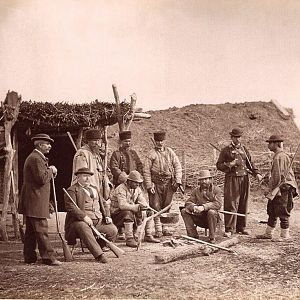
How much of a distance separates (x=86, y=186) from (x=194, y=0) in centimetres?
256

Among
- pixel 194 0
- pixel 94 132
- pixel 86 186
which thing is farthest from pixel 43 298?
pixel 194 0

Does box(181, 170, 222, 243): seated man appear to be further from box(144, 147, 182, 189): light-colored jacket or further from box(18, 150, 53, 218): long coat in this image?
box(18, 150, 53, 218): long coat

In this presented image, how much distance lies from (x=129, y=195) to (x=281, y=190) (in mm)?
2055

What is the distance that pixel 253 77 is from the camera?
6.92 meters

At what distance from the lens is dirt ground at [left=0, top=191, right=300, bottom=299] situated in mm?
4461

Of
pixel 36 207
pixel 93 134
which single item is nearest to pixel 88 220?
pixel 36 207

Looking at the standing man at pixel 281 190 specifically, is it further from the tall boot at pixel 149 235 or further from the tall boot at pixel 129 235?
the tall boot at pixel 129 235

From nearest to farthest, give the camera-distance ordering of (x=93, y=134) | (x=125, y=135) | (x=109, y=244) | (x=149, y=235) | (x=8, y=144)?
(x=109, y=244) < (x=93, y=134) < (x=149, y=235) < (x=125, y=135) < (x=8, y=144)

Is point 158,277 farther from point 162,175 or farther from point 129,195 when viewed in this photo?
point 162,175

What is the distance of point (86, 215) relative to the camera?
547cm

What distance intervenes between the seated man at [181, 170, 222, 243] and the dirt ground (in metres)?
0.58

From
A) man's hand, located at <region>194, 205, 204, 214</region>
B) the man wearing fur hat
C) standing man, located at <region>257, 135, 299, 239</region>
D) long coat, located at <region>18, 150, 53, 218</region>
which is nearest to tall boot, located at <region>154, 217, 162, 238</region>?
man's hand, located at <region>194, 205, 204, 214</region>

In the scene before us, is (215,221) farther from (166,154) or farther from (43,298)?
(43,298)

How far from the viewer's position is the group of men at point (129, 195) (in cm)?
536
